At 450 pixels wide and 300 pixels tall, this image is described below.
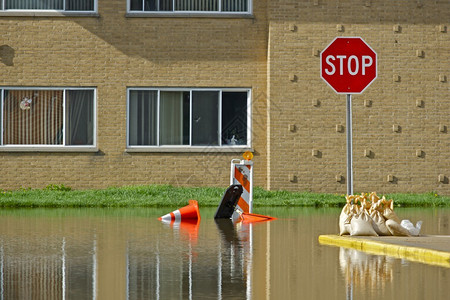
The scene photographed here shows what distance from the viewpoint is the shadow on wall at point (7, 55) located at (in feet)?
85.3

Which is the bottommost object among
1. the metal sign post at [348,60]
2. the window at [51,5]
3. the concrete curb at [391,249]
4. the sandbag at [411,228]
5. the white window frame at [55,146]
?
the concrete curb at [391,249]

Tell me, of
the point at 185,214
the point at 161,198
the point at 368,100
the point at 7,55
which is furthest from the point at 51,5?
the point at 185,214

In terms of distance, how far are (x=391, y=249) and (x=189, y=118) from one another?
49.4ft

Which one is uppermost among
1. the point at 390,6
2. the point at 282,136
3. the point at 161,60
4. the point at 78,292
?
the point at 390,6

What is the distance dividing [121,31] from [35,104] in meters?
3.40

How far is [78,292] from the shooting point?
8.77 meters

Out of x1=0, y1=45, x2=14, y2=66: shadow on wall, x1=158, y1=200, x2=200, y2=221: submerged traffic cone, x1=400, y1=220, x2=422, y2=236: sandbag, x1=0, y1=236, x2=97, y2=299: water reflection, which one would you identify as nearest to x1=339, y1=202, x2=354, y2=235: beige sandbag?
x1=400, y1=220, x2=422, y2=236: sandbag

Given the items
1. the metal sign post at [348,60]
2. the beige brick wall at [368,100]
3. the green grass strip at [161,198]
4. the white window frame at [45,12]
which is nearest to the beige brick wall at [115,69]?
the white window frame at [45,12]

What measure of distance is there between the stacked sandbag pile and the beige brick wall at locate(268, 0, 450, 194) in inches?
462

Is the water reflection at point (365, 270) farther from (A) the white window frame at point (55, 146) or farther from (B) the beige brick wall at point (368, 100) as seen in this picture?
(A) the white window frame at point (55, 146)

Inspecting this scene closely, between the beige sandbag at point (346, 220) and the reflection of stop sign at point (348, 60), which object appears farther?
the reflection of stop sign at point (348, 60)

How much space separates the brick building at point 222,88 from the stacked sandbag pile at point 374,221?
11.7 m

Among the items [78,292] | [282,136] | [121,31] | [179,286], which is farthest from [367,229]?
[121,31]

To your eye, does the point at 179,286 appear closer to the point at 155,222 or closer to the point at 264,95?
the point at 155,222
